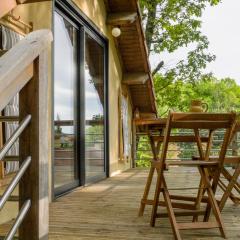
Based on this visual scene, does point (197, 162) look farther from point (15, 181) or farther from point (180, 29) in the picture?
point (180, 29)

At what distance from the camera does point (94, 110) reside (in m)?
5.95

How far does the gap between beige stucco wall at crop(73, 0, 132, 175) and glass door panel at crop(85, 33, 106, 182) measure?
0.37 m

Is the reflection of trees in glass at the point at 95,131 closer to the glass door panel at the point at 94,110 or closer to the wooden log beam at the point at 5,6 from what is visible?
the glass door panel at the point at 94,110

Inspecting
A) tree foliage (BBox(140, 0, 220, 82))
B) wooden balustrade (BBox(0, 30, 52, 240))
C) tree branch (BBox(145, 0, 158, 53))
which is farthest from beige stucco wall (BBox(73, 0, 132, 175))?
wooden balustrade (BBox(0, 30, 52, 240))

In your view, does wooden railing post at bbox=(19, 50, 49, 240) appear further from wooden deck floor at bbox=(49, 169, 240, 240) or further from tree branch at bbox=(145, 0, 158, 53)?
tree branch at bbox=(145, 0, 158, 53)

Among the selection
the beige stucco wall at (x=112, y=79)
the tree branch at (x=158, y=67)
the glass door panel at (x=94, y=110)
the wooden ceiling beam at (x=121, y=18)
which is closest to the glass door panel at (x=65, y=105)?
the glass door panel at (x=94, y=110)

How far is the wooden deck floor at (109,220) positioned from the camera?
8.91 feet

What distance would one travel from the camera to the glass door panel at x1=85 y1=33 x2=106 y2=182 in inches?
220

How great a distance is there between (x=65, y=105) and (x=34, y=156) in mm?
3422

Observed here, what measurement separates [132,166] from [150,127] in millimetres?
6161

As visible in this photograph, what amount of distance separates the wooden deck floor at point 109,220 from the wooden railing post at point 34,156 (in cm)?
141

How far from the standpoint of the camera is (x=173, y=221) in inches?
103

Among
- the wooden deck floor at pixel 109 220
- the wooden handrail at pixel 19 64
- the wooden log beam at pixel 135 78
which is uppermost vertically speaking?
the wooden log beam at pixel 135 78

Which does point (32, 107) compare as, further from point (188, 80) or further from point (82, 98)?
point (188, 80)
